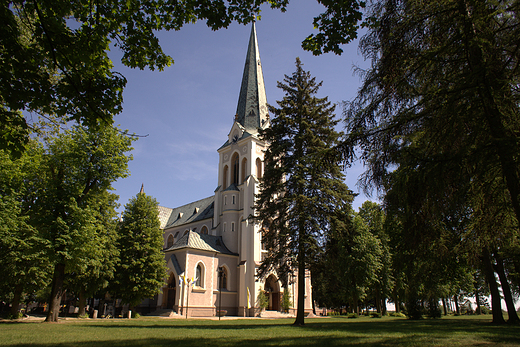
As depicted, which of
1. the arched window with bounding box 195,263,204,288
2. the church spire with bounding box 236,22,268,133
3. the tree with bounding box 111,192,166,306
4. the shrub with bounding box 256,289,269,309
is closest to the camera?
the tree with bounding box 111,192,166,306

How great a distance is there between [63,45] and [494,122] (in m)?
8.24

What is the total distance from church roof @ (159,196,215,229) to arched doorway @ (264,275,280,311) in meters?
12.5

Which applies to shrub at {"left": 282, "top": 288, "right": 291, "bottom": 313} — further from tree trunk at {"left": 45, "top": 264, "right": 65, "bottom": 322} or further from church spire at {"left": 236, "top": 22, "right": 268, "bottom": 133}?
tree trunk at {"left": 45, "top": 264, "right": 65, "bottom": 322}

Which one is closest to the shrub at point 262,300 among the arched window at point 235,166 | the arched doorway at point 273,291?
the arched doorway at point 273,291

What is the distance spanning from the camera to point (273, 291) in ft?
127

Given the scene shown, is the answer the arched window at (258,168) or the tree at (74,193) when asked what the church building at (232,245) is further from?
the tree at (74,193)

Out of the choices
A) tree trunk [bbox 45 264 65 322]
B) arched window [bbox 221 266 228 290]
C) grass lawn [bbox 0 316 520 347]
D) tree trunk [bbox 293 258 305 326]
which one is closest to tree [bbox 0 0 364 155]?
grass lawn [bbox 0 316 520 347]

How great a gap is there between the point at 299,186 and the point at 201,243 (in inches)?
831

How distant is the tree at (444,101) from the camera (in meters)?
6.25

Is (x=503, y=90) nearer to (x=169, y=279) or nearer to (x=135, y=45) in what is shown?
(x=135, y=45)

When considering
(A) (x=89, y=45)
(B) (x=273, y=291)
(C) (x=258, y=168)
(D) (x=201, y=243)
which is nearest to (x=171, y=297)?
(D) (x=201, y=243)

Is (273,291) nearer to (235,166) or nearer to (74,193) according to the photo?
(235,166)

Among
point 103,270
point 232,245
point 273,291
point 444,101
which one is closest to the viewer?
point 444,101

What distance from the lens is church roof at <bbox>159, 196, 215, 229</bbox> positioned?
4881 cm
